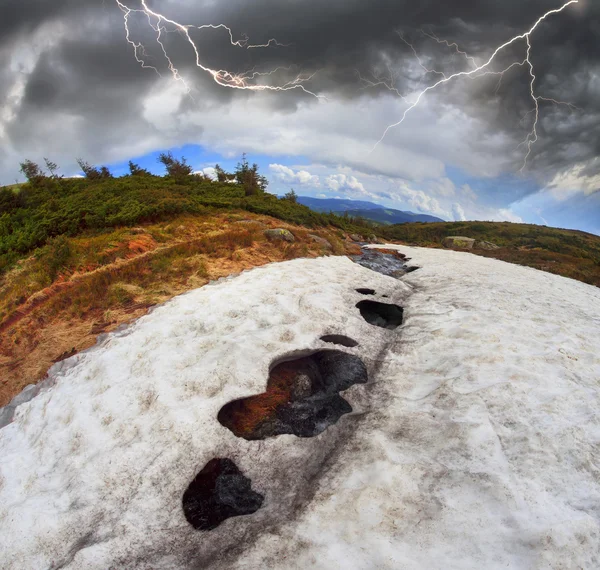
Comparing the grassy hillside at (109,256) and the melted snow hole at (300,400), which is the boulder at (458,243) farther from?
the melted snow hole at (300,400)

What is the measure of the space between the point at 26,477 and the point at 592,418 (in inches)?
351

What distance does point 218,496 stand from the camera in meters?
4.31

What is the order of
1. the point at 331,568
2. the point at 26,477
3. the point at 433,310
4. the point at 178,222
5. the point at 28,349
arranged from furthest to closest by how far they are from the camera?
the point at 178,222 < the point at 433,310 < the point at 28,349 < the point at 26,477 < the point at 331,568

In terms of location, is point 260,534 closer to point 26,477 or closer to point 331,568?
point 331,568

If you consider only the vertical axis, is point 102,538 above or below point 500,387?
below

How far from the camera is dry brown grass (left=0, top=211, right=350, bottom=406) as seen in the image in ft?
25.5

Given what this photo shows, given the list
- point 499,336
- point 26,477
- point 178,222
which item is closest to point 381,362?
point 499,336

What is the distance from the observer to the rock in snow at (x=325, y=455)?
3389mm

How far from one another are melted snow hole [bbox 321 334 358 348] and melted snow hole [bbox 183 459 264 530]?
12.7 ft

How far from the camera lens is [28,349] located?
25.6ft

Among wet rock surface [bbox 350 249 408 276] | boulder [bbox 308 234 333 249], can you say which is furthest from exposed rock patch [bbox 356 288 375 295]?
boulder [bbox 308 234 333 249]

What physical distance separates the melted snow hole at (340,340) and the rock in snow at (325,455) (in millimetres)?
88

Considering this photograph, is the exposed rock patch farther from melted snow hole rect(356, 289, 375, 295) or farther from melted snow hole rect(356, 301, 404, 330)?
melted snow hole rect(356, 301, 404, 330)

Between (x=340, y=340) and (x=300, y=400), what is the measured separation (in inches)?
87.7
